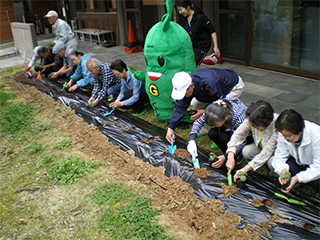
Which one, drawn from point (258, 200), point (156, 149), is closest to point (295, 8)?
point (156, 149)

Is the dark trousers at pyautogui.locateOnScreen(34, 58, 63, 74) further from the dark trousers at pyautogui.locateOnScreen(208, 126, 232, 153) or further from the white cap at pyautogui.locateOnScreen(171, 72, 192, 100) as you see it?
the dark trousers at pyautogui.locateOnScreen(208, 126, 232, 153)

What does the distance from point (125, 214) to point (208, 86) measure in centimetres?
189

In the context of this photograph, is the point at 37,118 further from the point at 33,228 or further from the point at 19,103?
the point at 33,228

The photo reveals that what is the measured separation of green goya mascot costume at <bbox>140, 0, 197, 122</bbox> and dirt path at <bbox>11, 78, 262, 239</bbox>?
1111 millimetres

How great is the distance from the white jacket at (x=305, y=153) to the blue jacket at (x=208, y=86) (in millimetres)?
1096

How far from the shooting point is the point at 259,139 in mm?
3184

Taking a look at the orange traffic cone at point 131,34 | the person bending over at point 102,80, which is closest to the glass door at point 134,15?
the orange traffic cone at point 131,34

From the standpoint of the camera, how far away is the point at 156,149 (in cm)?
397

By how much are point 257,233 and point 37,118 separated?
447 centimetres

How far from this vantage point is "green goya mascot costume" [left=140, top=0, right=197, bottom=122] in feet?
13.9

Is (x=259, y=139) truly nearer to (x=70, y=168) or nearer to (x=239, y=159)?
(x=239, y=159)

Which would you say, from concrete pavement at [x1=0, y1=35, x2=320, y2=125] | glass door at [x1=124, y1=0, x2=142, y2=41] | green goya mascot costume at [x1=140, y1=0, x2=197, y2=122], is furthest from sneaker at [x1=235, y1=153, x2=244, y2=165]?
glass door at [x1=124, y1=0, x2=142, y2=41]

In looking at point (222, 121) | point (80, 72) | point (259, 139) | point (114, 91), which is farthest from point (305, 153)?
point (80, 72)

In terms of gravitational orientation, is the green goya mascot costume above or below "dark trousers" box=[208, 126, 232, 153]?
above
